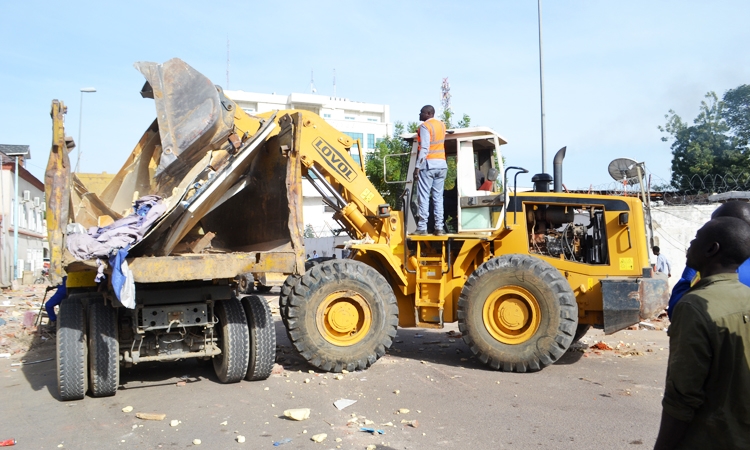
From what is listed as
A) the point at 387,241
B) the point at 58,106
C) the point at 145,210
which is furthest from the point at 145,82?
the point at 387,241

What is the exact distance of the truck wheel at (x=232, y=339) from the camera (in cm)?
642

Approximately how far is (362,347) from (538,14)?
10474 millimetres

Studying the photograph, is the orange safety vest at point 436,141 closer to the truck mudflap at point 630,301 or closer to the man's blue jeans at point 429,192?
the man's blue jeans at point 429,192

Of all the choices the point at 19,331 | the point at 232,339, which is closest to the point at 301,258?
the point at 232,339

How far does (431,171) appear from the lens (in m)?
7.80

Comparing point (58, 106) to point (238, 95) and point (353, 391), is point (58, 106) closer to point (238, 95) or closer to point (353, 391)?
point (353, 391)

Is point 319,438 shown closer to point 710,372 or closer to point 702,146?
point 710,372

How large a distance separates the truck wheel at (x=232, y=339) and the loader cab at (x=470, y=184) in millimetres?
2632

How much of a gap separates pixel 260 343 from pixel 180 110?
101 inches

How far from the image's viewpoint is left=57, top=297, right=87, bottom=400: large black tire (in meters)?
5.84

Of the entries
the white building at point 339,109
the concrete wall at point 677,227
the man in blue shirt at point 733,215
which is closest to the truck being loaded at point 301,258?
the man in blue shirt at point 733,215

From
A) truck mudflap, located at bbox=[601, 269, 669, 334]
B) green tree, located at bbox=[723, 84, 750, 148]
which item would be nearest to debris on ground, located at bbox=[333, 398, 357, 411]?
truck mudflap, located at bbox=[601, 269, 669, 334]

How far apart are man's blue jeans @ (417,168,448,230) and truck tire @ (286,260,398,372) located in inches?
42.1

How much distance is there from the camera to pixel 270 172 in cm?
736
